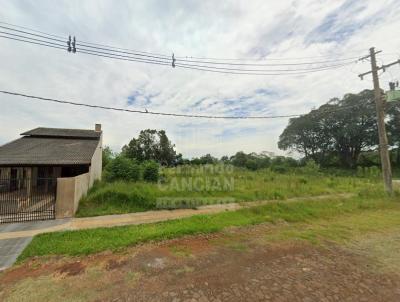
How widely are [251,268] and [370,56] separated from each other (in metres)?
12.7

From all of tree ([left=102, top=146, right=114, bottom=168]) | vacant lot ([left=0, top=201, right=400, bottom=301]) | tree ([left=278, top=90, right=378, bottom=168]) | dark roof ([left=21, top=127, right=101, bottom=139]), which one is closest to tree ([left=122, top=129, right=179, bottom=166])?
tree ([left=102, top=146, right=114, bottom=168])

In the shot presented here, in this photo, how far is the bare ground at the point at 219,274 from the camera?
Answer: 3.16 m

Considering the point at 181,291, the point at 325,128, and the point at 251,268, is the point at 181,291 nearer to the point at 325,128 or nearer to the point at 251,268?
the point at 251,268

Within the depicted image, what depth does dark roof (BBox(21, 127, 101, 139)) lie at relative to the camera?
1552 cm

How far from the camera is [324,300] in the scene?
300 centimetres

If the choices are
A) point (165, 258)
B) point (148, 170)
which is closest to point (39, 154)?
point (148, 170)

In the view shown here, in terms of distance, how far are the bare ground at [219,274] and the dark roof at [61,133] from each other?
45.8 ft

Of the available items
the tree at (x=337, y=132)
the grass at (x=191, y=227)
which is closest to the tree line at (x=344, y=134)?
the tree at (x=337, y=132)

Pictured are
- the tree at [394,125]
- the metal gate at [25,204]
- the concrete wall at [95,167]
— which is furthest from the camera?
the tree at [394,125]

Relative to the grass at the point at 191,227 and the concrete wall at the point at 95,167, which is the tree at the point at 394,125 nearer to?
the grass at the point at 191,227

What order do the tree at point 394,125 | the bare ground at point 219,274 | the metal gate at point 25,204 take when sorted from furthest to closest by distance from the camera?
1. the tree at point 394,125
2. the metal gate at point 25,204
3. the bare ground at point 219,274

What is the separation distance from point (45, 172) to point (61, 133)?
4126 millimetres

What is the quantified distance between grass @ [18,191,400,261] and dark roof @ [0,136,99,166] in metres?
6.45

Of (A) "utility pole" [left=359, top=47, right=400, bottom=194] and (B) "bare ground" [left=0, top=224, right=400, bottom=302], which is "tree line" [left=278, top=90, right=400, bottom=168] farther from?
(B) "bare ground" [left=0, top=224, right=400, bottom=302]
